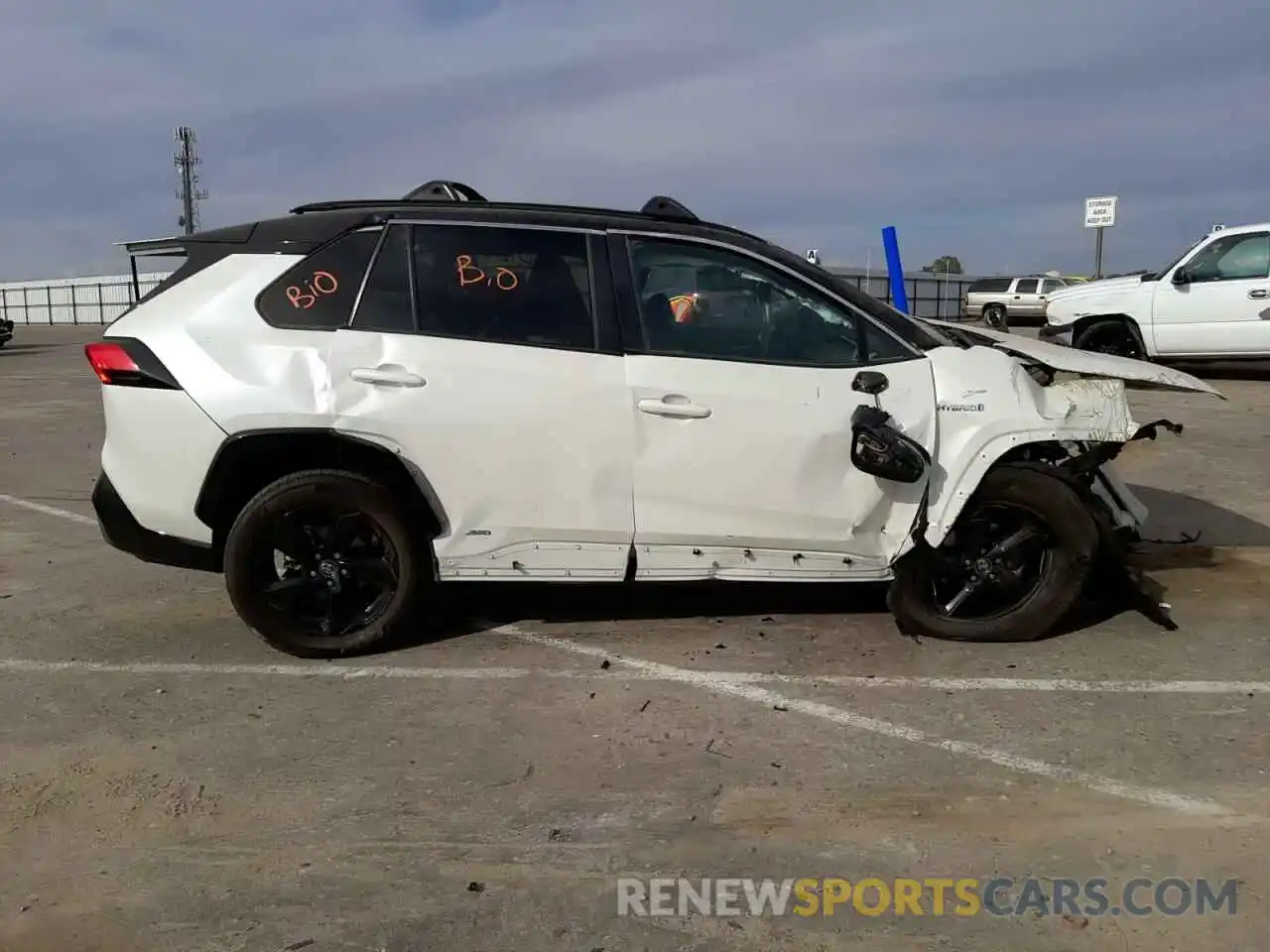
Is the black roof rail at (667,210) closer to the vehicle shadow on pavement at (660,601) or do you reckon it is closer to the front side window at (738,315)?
the front side window at (738,315)

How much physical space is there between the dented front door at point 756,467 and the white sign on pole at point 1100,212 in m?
24.4

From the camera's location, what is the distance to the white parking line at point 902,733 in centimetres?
324

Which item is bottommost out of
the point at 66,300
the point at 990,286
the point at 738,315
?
the point at 738,315

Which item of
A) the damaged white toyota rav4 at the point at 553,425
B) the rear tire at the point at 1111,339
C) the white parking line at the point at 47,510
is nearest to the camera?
the damaged white toyota rav4 at the point at 553,425

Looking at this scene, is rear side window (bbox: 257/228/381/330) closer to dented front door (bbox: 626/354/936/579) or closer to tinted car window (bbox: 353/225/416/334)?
tinted car window (bbox: 353/225/416/334)

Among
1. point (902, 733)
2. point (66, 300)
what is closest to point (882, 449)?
point (902, 733)

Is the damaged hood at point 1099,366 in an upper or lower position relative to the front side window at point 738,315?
lower

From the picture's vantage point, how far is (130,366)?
419 cm

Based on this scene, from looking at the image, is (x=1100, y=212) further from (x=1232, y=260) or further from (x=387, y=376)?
(x=387, y=376)

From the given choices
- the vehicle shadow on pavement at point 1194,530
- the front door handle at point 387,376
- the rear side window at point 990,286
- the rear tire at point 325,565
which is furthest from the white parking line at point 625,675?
the rear side window at point 990,286

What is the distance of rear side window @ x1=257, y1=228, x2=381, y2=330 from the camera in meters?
4.22

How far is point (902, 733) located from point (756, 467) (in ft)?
3.81

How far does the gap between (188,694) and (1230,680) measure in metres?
4.15

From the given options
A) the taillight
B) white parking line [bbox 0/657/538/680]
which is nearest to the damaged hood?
white parking line [bbox 0/657/538/680]
